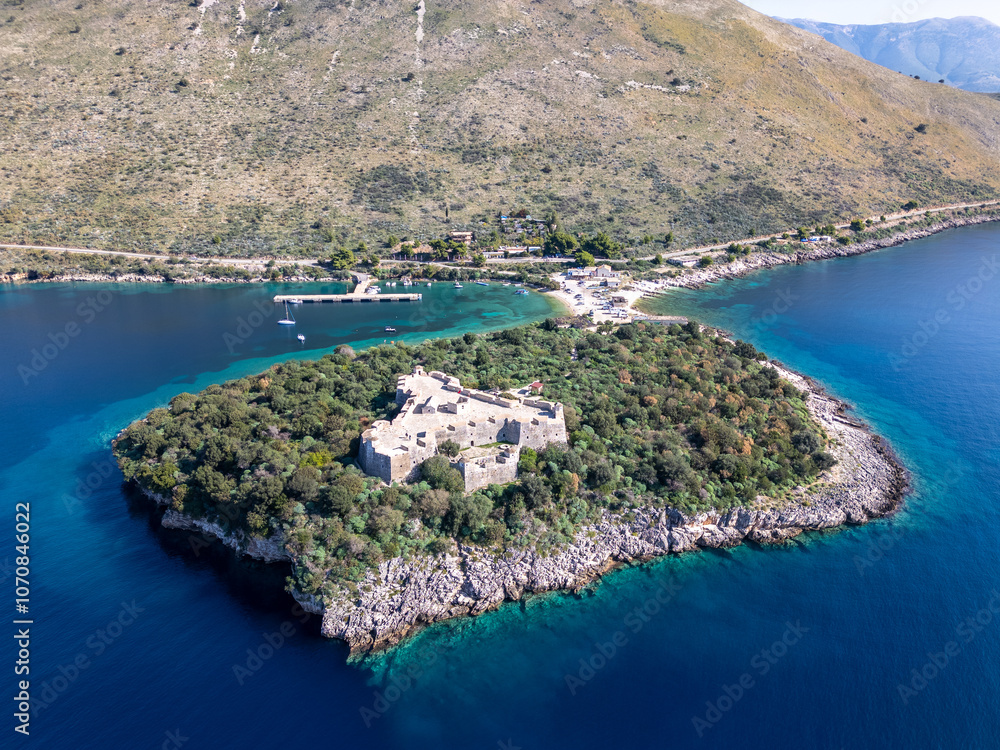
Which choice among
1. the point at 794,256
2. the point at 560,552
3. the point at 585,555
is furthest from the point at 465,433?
the point at 794,256

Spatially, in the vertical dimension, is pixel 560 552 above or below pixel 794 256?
above

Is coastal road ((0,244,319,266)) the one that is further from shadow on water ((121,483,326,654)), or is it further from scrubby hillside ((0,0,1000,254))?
shadow on water ((121,483,326,654))

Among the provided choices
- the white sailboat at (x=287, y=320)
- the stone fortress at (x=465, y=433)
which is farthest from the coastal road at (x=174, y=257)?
the stone fortress at (x=465, y=433)

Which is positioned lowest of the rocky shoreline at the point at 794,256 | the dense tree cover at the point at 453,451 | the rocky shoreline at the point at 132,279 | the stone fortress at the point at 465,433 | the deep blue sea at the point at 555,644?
the rocky shoreline at the point at 794,256

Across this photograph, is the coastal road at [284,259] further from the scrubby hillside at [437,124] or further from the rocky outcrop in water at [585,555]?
the rocky outcrop in water at [585,555]

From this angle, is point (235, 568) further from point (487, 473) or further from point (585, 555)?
point (585, 555)

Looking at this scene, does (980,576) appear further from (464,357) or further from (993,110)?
(993,110)
